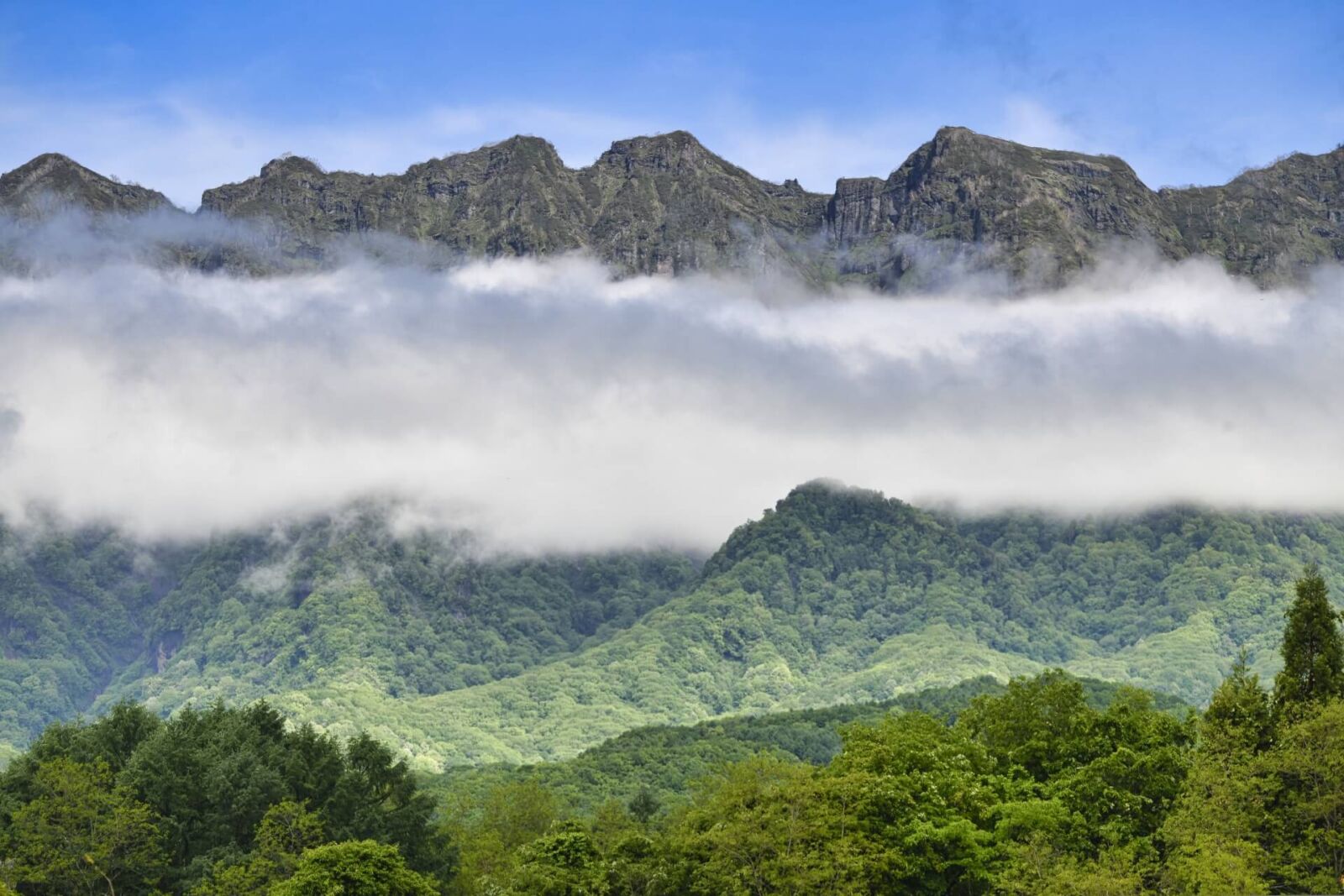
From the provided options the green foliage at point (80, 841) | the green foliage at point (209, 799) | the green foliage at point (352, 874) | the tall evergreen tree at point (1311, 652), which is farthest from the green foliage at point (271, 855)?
the tall evergreen tree at point (1311, 652)

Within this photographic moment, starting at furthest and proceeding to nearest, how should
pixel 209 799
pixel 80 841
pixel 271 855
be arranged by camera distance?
pixel 209 799, pixel 80 841, pixel 271 855

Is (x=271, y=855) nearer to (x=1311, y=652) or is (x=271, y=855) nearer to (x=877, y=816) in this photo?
(x=877, y=816)

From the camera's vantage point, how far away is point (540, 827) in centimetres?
14812

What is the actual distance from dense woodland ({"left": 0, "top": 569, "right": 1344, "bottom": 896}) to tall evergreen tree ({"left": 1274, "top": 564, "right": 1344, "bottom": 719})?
12cm

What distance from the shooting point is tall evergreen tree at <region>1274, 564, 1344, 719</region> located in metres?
105

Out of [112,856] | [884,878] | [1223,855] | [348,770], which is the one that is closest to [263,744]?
[348,770]

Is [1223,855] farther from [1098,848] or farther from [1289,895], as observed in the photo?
[1098,848]

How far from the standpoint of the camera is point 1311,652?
10569 centimetres

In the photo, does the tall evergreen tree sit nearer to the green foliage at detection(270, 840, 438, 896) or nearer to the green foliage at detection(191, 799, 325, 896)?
the green foliage at detection(270, 840, 438, 896)

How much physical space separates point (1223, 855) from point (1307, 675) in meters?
21.8

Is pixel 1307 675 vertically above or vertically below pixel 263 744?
above

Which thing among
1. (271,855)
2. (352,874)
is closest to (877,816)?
(352,874)

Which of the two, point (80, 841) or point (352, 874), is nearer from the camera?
point (352, 874)

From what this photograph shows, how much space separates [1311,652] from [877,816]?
3077 cm
